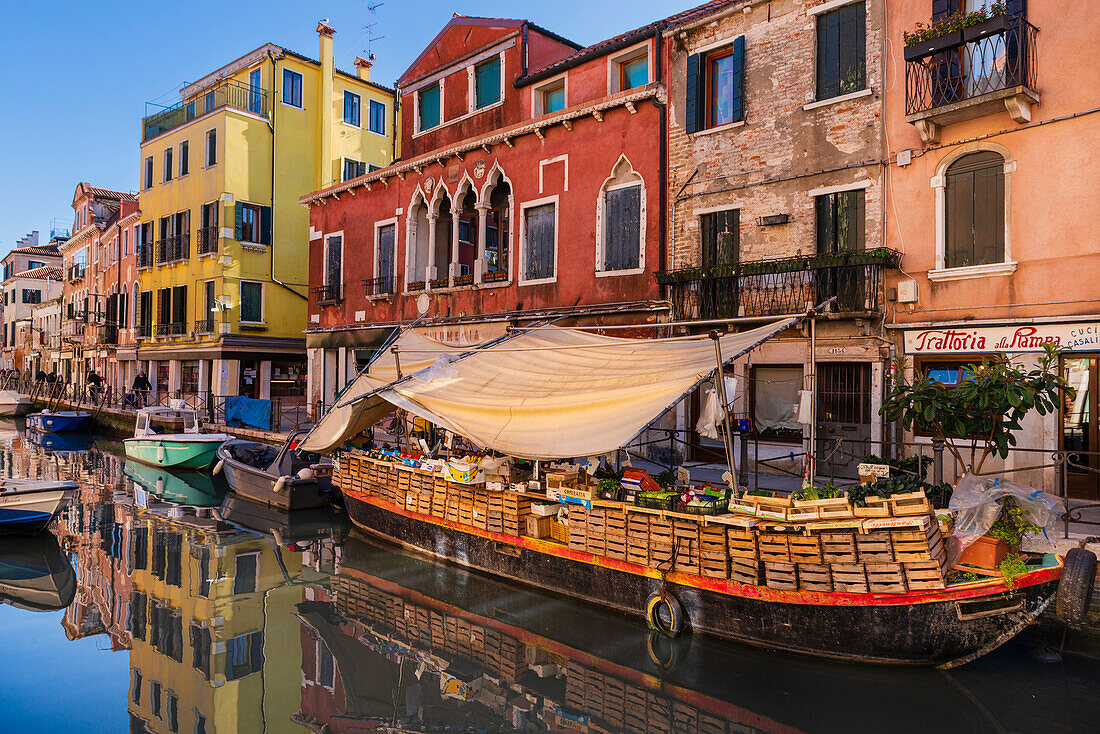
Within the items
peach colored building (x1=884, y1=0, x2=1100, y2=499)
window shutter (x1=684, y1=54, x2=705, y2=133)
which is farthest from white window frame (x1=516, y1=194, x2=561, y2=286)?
peach colored building (x1=884, y1=0, x2=1100, y2=499)

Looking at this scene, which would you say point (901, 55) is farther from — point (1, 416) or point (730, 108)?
point (1, 416)

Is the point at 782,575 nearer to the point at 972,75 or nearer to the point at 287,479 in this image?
the point at 972,75

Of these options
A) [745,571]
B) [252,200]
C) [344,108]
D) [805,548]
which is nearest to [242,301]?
[252,200]

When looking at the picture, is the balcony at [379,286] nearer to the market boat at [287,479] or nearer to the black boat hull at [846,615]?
the market boat at [287,479]

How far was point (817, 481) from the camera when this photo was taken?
41.9 ft

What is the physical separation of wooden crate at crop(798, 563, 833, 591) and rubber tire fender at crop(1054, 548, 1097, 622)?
2083mm

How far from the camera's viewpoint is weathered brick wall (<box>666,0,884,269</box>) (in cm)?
1287

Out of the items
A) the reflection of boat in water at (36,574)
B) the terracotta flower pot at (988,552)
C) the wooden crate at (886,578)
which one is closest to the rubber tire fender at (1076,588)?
the terracotta flower pot at (988,552)

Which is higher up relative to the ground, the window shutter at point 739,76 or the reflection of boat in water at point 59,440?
the window shutter at point 739,76

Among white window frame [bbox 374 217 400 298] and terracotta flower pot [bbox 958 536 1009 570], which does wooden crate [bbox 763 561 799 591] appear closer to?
terracotta flower pot [bbox 958 536 1009 570]

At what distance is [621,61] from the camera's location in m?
17.0

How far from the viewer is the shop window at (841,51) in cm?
1298

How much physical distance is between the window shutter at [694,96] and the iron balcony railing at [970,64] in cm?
413

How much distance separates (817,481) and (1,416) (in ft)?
140
